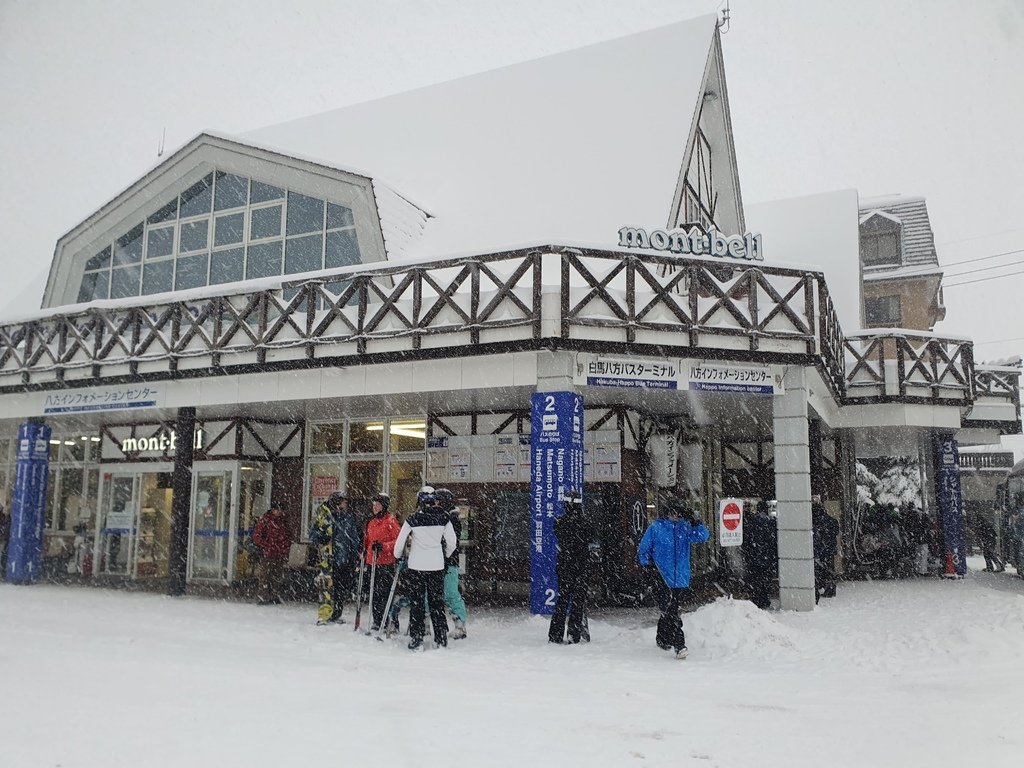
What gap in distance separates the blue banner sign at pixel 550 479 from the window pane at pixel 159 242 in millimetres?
11044

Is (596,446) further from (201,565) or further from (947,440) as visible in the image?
(947,440)

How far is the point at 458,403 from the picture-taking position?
13836 millimetres

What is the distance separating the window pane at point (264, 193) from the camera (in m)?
16.5

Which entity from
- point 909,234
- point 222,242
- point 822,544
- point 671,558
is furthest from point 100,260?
point 909,234

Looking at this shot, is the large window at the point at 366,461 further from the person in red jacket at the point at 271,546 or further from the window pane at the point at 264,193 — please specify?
the window pane at the point at 264,193

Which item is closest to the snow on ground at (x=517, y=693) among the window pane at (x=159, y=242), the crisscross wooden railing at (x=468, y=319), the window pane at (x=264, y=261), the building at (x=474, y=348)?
the building at (x=474, y=348)

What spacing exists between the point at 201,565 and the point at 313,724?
466 inches

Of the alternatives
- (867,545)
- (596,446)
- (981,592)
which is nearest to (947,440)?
(867,545)

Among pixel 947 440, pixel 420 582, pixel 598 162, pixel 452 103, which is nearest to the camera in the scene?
pixel 420 582

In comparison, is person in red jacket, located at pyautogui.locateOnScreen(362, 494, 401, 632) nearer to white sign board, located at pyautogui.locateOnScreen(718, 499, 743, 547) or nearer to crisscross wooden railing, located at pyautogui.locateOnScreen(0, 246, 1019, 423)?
Answer: crisscross wooden railing, located at pyautogui.locateOnScreen(0, 246, 1019, 423)

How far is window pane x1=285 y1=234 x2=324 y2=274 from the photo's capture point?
52.0ft

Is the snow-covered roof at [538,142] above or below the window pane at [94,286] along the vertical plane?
above

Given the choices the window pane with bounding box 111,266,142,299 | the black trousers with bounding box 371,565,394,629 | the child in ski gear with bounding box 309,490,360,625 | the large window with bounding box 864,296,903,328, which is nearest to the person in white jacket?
the black trousers with bounding box 371,565,394,629

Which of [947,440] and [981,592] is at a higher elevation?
[947,440]
